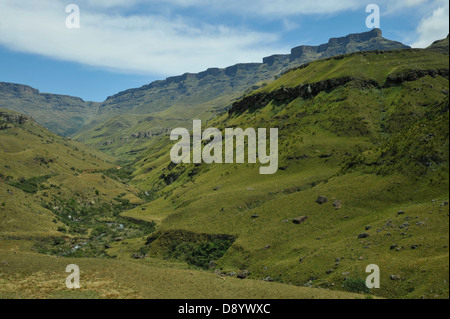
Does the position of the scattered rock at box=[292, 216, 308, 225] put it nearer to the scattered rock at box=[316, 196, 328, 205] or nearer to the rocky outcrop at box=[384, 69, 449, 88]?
the scattered rock at box=[316, 196, 328, 205]

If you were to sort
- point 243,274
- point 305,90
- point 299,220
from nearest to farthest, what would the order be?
point 243,274
point 299,220
point 305,90

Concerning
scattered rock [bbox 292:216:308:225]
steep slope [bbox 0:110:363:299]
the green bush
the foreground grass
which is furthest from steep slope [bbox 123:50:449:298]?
the foreground grass

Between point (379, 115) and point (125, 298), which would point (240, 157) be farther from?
point (125, 298)

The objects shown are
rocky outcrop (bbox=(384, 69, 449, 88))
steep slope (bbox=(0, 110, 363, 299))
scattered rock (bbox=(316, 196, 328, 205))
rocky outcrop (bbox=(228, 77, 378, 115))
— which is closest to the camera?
steep slope (bbox=(0, 110, 363, 299))

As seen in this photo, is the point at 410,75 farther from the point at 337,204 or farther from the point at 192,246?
the point at 192,246

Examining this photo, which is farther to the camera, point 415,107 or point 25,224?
point 415,107

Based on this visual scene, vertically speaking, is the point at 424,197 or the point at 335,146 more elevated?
the point at 335,146

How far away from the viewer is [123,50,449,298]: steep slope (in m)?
46.2

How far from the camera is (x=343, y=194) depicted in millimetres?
71938

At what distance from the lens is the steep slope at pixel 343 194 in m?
46.2

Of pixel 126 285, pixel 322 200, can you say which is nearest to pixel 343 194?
pixel 322 200
